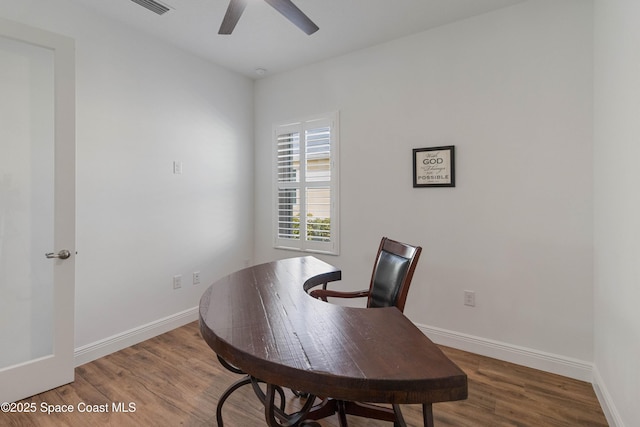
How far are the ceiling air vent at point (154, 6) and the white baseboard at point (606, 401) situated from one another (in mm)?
3923

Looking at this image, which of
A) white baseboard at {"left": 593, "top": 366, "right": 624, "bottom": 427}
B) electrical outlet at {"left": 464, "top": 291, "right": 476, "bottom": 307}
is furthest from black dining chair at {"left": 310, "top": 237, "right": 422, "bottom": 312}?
white baseboard at {"left": 593, "top": 366, "right": 624, "bottom": 427}

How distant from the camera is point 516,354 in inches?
94.5

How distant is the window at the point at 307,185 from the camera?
3.31m

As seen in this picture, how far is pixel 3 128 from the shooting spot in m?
1.97

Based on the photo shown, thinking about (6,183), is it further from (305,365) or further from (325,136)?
(325,136)

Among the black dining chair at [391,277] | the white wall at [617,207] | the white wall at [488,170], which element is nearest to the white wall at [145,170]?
the white wall at [488,170]

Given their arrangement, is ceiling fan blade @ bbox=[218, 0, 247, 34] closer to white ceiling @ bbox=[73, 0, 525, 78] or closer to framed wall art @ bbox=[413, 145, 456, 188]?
white ceiling @ bbox=[73, 0, 525, 78]

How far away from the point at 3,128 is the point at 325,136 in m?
2.50

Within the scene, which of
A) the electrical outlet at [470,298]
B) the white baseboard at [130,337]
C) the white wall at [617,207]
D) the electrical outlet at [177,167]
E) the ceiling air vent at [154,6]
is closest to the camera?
the white wall at [617,207]

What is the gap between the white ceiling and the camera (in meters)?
2.38

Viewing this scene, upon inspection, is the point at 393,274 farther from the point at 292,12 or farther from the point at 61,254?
the point at 61,254

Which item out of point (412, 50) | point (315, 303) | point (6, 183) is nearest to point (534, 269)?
point (315, 303)

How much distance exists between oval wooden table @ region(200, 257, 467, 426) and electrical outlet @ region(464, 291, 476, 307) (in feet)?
5.17

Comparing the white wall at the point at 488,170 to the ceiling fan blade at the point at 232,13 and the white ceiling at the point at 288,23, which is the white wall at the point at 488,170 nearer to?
the white ceiling at the point at 288,23
